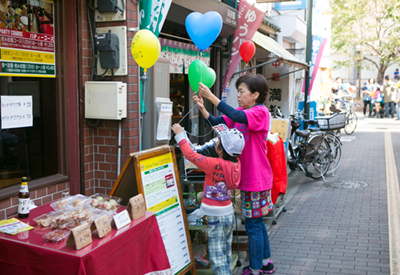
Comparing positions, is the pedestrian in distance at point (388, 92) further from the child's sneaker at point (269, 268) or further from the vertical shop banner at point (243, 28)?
the child's sneaker at point (269, 268)

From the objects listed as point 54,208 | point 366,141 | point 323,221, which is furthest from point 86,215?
point 366,141

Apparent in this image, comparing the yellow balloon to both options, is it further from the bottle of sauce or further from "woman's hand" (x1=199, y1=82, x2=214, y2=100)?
the bottle of sauce

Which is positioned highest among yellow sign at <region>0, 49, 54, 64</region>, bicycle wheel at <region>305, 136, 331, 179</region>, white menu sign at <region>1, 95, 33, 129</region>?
yellow sign at <region>0, 49, 54, 64</region>

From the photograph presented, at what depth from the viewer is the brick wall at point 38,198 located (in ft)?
11.0

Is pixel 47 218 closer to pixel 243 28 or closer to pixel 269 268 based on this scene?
pixel 269 268

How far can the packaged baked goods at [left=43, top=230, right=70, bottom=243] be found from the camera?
8.30 feet

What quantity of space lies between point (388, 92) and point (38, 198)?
21.9 m

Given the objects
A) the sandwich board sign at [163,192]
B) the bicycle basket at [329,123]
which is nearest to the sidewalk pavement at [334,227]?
the sandwich board sign at [163,192]

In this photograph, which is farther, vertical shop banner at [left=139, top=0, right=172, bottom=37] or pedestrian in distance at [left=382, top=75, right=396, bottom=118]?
pedestrian in distance at [left=382, top=75, right=396, bottom=118]

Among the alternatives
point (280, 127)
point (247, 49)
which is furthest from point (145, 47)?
point (280, 127)

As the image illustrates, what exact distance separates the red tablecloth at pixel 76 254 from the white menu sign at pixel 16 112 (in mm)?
939

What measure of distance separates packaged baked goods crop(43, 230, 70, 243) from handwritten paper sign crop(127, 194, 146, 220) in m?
0.52

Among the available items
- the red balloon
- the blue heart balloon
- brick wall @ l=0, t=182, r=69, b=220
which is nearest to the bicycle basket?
the red balloon

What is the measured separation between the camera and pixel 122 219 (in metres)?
2.84
